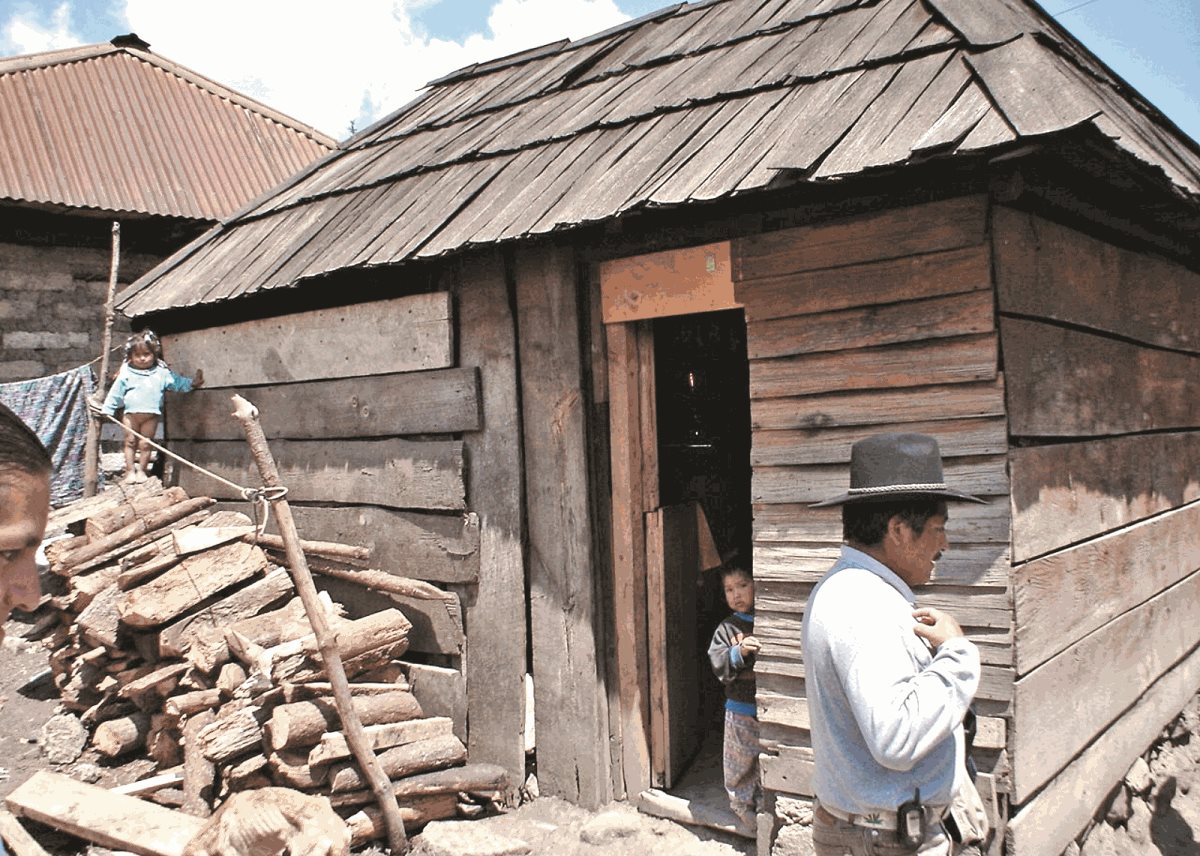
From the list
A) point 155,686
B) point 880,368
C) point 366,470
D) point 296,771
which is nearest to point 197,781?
point 296,771

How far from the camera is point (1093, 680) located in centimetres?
467

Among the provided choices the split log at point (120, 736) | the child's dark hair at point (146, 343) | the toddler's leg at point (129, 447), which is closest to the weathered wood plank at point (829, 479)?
the split log at point (120, 736)

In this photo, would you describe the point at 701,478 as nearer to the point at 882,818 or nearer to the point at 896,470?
the point at 896,470

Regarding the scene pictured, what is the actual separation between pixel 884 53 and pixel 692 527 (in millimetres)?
2754

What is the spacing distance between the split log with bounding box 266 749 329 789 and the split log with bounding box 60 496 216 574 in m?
2.56

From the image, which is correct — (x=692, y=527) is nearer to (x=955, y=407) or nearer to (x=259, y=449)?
(x=955, y=407)

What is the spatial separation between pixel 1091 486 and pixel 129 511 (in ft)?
20.9

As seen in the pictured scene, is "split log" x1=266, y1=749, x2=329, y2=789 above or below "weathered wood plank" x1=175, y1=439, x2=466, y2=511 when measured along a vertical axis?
below

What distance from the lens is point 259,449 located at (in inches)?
197

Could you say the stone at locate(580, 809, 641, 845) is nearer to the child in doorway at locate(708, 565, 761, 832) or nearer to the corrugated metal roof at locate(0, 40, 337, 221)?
the child in doorway at locate(708, 565, 761, 832)

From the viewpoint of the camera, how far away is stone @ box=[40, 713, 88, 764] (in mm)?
5988

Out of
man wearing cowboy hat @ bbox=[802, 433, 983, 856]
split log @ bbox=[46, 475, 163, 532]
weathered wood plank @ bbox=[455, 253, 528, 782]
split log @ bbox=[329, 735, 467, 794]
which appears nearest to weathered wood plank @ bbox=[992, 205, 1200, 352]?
man wearing cowboy hat @ bbox=[802, 433, 983, 856]

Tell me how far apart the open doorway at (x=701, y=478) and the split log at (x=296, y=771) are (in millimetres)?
1807

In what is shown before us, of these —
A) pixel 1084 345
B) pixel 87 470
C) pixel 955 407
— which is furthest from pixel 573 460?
pixel 87 470
